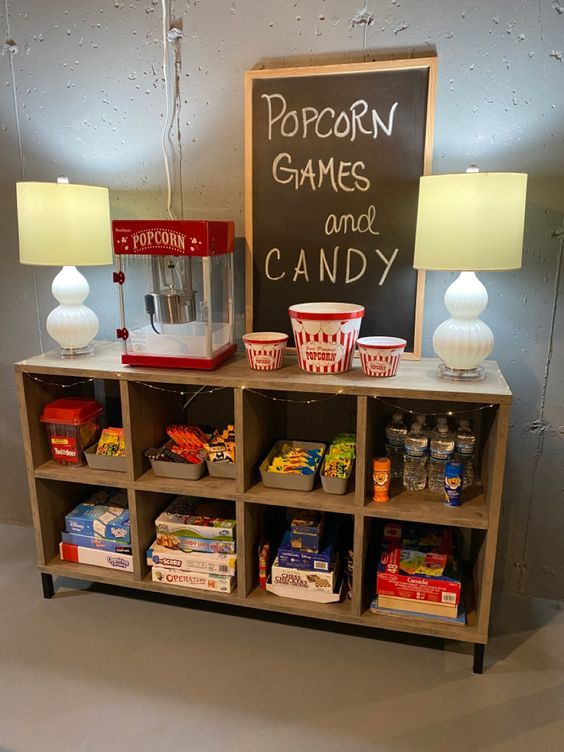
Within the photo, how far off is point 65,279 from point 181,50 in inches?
32.9

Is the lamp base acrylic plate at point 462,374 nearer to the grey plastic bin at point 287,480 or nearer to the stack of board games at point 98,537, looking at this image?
the grey plastic bin at point 287,480

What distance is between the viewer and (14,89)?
220 centimetres

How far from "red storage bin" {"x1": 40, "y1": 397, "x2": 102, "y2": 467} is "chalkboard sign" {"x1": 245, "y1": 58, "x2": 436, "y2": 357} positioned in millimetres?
655

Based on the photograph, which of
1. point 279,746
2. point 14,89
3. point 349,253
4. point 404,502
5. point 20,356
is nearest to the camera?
point 279,746

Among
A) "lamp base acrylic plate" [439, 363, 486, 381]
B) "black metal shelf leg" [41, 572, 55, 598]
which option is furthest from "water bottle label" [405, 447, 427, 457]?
"black metal shelf leg" [41, 572, 55, 598]

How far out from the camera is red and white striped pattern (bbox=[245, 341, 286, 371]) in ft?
5.99

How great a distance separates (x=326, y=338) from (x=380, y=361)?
0.55 ft

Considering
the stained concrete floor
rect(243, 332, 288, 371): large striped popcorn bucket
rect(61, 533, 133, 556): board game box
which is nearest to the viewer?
the stained concrete floor

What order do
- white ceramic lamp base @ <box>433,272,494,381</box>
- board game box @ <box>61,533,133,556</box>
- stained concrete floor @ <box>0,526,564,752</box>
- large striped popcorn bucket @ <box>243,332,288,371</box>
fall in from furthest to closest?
board game box @ <box>61,533,133,556</box> < large striped popcorn bucket @ <box>243,332,288,371</box> < white ceramic lamp base @ <box>433,272,494,381</box> < stained concrete floor @ <box>0,526,564,752</box>

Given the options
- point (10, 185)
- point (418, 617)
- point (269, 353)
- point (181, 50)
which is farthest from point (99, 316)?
point (418, 617)

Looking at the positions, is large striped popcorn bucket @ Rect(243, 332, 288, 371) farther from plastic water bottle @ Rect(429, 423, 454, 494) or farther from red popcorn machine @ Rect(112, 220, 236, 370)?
plastic water bottle @ Rect(429, 423, 454, 494)

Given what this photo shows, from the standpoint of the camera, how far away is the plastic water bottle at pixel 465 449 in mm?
1848

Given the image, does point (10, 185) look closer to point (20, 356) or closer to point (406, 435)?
point (20, 356)

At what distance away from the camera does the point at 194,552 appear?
77.7 inches
